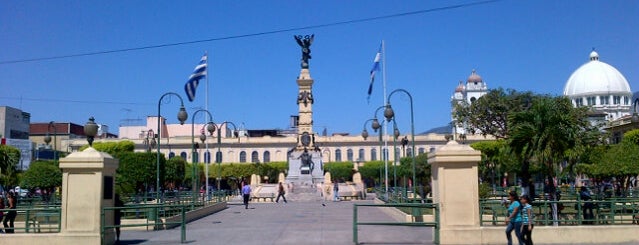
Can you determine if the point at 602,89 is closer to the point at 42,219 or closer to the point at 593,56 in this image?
the point at 593,56

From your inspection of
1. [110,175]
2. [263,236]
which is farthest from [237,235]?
[110,175]

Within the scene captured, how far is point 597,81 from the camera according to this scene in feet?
421

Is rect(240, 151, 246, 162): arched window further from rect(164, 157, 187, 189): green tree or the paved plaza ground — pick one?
the paved plaza ground

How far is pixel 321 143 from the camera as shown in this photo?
110625 millimetres

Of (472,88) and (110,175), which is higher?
(472,88)

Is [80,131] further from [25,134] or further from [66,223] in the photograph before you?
[66,223]

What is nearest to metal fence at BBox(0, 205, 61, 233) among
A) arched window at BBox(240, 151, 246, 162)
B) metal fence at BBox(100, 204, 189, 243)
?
metal fence at BBox(100, 204, 189, 243)

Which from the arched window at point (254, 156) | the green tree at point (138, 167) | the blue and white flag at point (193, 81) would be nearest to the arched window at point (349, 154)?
the arched window at point (254, 156)

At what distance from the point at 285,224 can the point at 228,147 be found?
297 ft

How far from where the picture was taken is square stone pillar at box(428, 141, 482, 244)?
14031mm

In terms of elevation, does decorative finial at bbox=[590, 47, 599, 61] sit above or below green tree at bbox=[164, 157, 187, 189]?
above

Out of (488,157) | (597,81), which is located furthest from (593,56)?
(488,157)

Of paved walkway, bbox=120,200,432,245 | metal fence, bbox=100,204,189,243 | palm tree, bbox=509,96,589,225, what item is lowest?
paved walkway, bbox=120,200,432,245

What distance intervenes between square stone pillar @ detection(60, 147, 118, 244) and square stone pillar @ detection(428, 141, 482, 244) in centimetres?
762
